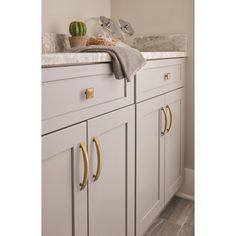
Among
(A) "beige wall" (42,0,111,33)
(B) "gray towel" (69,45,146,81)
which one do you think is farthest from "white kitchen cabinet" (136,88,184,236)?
(A) "beige wall" (42,0,111,33)

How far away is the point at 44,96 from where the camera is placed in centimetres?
101

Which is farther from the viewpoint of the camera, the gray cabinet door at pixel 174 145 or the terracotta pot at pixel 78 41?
the gray cabinet door at pixel 174 145

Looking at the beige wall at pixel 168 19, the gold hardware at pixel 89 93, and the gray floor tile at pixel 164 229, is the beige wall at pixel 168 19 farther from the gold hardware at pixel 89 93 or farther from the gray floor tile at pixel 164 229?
the gold hardware at pixel 89 93

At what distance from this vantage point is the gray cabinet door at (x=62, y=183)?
3.51 ft

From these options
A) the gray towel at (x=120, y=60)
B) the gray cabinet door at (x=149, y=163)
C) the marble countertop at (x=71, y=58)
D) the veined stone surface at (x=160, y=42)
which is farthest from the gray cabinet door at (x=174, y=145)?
the marble countertop at (x=71, y=58)

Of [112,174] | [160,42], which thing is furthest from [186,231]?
[160,42]

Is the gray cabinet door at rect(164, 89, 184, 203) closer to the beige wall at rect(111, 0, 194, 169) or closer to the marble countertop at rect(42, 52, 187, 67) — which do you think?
the beige wall at rect(111, 0, 194, 169)

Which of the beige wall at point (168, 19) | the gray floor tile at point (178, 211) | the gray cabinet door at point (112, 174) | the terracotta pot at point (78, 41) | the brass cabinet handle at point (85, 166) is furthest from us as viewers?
the beige wall at point (168, 19)

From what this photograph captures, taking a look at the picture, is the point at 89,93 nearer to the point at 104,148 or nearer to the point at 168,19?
the point at 104,148

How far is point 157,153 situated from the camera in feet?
6.53

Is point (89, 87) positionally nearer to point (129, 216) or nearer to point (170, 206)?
point (129, 216)

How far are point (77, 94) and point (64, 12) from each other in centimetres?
109

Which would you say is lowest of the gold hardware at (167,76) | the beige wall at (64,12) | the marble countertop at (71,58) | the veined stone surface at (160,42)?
the gold hardware at (167,76)
